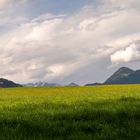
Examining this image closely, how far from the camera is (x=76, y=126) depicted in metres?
16.7

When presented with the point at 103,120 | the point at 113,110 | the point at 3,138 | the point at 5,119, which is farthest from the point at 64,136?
the point at 113,110

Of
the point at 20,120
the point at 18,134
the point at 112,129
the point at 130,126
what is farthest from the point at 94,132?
the point at 20,120

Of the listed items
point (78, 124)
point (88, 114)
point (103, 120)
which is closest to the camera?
point (78, 124)

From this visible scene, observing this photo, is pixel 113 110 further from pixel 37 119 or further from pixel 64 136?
pixel 64 136

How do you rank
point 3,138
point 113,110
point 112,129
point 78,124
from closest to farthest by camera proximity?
1. point 3,138
2. point 112,129
3. point 78,124
4. point 113,110

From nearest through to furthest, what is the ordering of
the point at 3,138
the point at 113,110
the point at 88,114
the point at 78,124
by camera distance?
the point at 3,138, the point at 78,124, the point at 88,114, the point at 113,110

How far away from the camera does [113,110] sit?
2178cm

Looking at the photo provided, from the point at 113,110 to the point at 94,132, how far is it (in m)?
6.20

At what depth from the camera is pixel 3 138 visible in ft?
45.6

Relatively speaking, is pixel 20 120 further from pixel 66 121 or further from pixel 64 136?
pixel 64 136

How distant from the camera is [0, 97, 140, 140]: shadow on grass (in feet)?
48.1

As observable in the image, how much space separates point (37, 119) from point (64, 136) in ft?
13.7

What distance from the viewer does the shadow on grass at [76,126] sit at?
1466 centimetres

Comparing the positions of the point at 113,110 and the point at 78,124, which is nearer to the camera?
the point at 78,124
